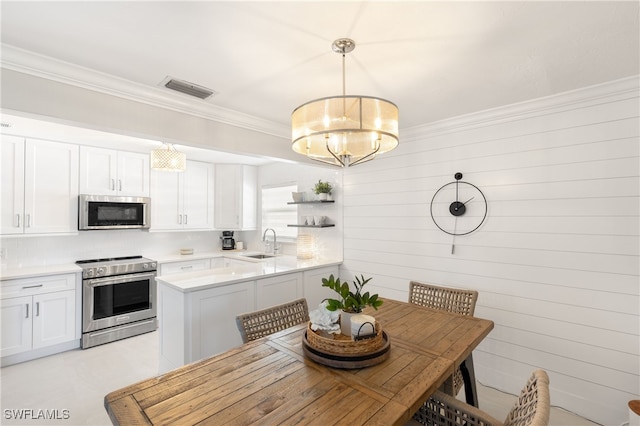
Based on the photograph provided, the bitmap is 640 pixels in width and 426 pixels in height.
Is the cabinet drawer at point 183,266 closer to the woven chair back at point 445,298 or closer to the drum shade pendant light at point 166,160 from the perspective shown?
the drum shade pendant light at point 166,160

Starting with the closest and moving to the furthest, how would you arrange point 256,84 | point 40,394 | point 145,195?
point 256,84 < point 40,394 < point 145,195

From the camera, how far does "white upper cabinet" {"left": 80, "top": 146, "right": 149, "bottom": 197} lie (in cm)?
385

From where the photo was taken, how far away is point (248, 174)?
5.27 m

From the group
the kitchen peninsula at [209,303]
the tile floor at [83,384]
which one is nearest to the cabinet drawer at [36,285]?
the tile floor at [83,384]

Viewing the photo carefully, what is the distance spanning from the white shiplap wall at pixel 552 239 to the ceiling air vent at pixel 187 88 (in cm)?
211

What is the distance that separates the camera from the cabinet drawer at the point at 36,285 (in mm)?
3076

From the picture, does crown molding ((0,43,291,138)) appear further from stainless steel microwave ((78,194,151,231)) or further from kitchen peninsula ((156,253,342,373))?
stainless steel microwave ((78,194,151,231))

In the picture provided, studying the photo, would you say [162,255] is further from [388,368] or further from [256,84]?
[388,368]

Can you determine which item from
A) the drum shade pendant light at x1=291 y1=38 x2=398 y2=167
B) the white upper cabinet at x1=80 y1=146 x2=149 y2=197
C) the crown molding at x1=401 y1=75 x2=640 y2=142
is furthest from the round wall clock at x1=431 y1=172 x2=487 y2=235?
the white upper cabinet at x1=80 y1=146 x2=149 y2=197

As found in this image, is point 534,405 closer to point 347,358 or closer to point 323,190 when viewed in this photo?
point 347,358

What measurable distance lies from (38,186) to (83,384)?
2.30 meters

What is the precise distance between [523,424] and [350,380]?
0.66 m

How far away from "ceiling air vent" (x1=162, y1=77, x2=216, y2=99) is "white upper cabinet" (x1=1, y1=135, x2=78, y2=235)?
253 centimetres

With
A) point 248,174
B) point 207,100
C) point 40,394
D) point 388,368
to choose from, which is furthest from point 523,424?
point 248,174
